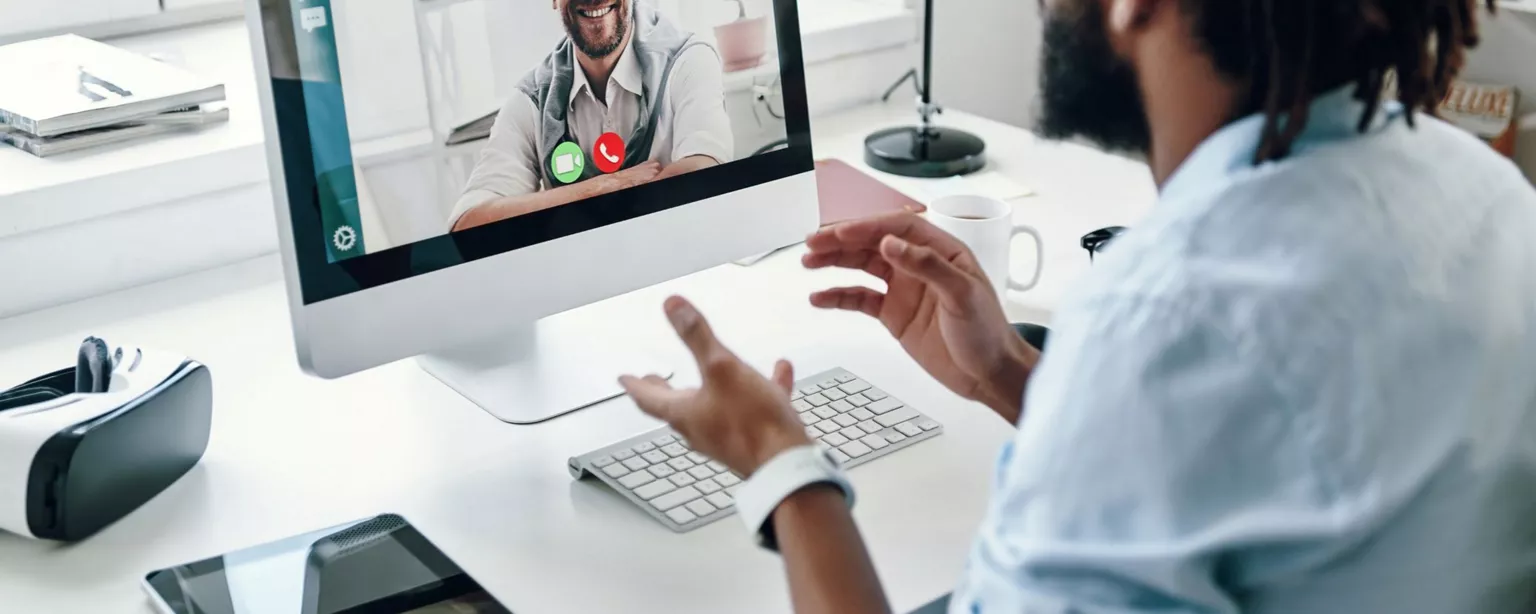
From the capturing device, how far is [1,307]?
1.38 metres

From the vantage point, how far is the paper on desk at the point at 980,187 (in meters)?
1.61

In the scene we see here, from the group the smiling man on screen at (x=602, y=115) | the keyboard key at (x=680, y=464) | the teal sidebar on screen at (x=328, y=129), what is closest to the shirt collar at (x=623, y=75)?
the smiling man on screen at (x=602, y=115)

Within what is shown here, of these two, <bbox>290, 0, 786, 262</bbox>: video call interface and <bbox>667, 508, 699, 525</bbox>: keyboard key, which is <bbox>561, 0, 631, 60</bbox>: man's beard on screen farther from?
<bbox>667, 508, 699, 525</bbox>: keyboard key

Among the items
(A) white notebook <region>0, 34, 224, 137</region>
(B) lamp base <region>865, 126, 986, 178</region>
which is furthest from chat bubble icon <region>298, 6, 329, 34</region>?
(B) lamp base <region>865, 126, 986, 178</region>

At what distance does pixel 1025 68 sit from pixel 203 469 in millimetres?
1730

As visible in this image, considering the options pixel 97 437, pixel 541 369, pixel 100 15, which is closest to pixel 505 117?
pixel 541 369

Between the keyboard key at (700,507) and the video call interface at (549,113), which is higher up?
the video call interface at (549,113)

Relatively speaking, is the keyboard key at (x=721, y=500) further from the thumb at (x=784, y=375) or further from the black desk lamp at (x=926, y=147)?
the black desk lamp at (x=926, y=147)

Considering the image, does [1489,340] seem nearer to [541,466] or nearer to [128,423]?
[541,466]

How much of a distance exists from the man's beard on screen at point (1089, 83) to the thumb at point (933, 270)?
0.41 feet

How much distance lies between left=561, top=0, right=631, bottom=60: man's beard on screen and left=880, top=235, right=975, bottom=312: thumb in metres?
0.27

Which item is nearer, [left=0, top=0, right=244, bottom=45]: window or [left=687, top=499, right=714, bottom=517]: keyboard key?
[left=687, top=499, right=714, bottom=517]: keyboard key

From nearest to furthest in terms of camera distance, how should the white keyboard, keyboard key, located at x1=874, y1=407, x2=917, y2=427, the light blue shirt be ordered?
the light blue shirt, the white keyboard, keyboard key, located at x1=874, y1=407, x2=917, y2=427

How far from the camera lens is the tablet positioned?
3.00ft
